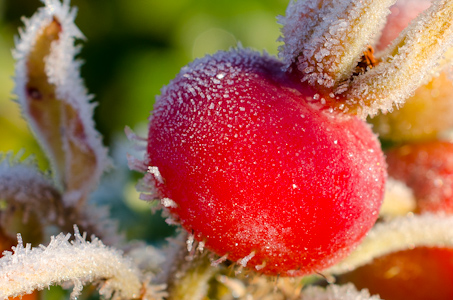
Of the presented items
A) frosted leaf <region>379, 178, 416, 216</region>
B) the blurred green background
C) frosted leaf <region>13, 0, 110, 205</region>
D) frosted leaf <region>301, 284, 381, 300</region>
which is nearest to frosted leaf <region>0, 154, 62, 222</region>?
frosted leaf <region>13, 0, 110, 205</region>

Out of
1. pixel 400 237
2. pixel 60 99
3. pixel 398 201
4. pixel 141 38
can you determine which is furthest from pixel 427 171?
pixel 141 38

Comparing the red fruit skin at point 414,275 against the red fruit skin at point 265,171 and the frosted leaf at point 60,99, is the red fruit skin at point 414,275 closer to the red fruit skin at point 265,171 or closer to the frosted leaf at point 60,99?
the red fruit skin at point 265,171

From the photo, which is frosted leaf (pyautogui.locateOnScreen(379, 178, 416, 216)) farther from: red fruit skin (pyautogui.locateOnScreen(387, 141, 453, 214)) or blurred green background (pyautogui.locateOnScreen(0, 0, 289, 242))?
blurred green background (pyautogui.locateOnScreen(0, 0, 289, 242))

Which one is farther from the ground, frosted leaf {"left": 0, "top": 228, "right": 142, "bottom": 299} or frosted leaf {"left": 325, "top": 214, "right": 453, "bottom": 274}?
frosted leaf {"left": 325, "top": 214, "right": 453, "bottom": 274}

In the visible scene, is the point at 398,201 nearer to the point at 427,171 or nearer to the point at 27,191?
the point at 427,171

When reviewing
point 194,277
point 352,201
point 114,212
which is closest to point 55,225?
point 194,277

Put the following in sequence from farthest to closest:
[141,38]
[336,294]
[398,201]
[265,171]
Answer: [141,38] → [398,201] → [336,294] → [265,171]

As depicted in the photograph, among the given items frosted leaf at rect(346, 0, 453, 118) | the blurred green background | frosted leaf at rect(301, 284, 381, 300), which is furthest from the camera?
the blurred green background

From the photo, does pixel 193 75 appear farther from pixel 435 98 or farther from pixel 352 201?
pixel 435 98
